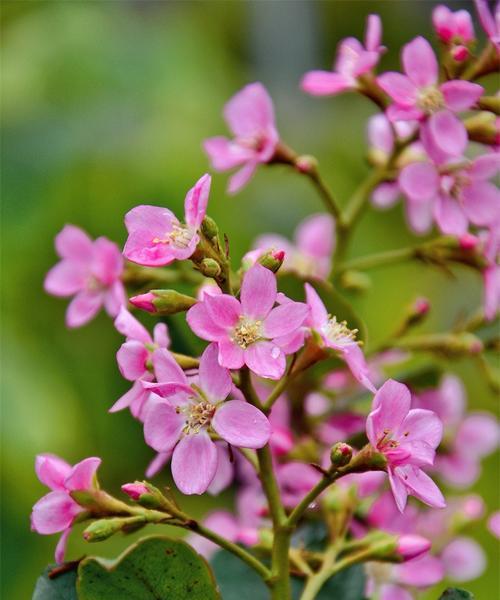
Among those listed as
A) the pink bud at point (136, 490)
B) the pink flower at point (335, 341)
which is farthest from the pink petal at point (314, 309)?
the pink bud at point (136, 490)

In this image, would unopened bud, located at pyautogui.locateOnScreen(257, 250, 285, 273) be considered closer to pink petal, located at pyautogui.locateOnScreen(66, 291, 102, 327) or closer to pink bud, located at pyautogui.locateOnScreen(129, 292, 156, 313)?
pink bud, located at pyautogui.locateOnScreen(129, 292, 156, 313)

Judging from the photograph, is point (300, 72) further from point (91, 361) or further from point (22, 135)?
point (91, 361)

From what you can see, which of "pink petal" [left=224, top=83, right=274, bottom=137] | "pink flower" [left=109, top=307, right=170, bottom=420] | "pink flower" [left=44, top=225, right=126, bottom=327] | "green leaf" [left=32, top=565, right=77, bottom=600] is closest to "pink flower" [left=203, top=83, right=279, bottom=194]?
"pink petal" [left=224, top=83, right=274, bottom=137]

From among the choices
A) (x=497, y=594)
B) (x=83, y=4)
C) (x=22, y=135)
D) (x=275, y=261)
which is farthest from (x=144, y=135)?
(x=275, y=261)

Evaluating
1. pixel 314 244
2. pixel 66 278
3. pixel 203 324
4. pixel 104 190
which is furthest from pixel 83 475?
pixel 104 190

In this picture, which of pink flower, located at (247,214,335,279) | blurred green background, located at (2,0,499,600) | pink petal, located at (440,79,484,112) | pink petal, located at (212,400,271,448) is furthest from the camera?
blurred green background, located at (2,0,499,600)

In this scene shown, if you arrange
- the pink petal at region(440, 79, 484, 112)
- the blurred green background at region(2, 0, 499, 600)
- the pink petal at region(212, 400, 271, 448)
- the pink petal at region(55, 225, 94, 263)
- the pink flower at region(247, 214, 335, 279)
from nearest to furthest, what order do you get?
the pink petal at region(212, 400, 271, 448), the pink petal at region(440, 79, 484, 112), the pink petal at region(55, 225, 94, 263), the pink flower at region(247, 214, 335, 279), the blurred green background at region(2, 0, 499, 600)

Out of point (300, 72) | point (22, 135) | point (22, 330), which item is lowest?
point (300, 72)

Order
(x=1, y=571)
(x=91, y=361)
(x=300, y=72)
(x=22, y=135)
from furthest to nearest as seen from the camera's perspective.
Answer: (x=300, y=72) → (x=22, y=135) → (x=91, y=361) → (x=1, y=571)
